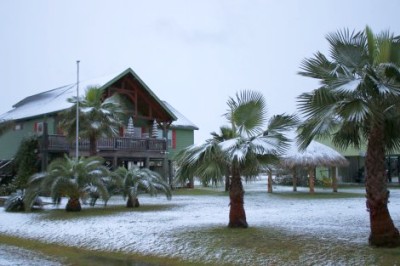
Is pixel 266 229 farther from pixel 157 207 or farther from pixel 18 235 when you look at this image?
pixel 157 207

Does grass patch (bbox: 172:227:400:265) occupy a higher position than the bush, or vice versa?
the bush

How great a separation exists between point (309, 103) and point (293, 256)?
2934 mm

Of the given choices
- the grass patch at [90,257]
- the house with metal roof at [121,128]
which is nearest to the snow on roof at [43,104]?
the house with metal roof at [121,128]

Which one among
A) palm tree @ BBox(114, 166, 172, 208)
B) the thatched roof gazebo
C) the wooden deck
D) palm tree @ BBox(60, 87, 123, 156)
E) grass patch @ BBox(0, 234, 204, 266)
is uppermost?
palm tree @ BBox(60, 87, 123, 156)

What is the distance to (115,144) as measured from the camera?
29547 millimetres

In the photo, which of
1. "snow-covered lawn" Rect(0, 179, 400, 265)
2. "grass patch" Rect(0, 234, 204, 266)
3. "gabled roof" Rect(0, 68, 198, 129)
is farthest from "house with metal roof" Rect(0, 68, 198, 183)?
"grass patch" Rect(0, 234, 204, 266)

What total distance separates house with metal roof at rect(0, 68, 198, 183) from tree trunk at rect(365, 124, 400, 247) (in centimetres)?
2013

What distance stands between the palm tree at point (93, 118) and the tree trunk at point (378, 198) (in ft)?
56.3

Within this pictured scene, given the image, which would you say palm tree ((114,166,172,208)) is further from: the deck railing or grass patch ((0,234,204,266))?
the deck railing

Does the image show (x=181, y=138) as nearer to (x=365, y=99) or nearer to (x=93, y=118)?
(x=93, y=118)

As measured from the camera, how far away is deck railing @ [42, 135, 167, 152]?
89.9 feet

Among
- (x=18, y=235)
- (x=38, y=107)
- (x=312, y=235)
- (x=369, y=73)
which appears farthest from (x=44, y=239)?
(x=38, y=107)

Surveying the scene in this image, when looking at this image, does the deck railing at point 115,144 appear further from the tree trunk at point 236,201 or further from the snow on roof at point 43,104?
the tree trunk at point 236,201

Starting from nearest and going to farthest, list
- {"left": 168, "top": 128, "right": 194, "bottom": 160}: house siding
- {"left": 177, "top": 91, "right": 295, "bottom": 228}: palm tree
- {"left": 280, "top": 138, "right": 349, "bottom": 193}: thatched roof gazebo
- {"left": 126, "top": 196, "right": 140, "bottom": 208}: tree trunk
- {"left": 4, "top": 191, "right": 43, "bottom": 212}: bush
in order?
{"left": 177, "top": 91, "right": 295, "bottom": 228}: palm tree < {"left": 4, "top": 191, "right": 43, "bottom": 212}: bush < {"left": 126, "top": 196, "right": 140, "bottom": 208}: tree trunk < {"left": 280, "top": 138, "right": 349, "bottom": 193}: thatched roof gazebo < {"left": 168, "top": 128, "right": 194, "bottom": 160}: house siding
